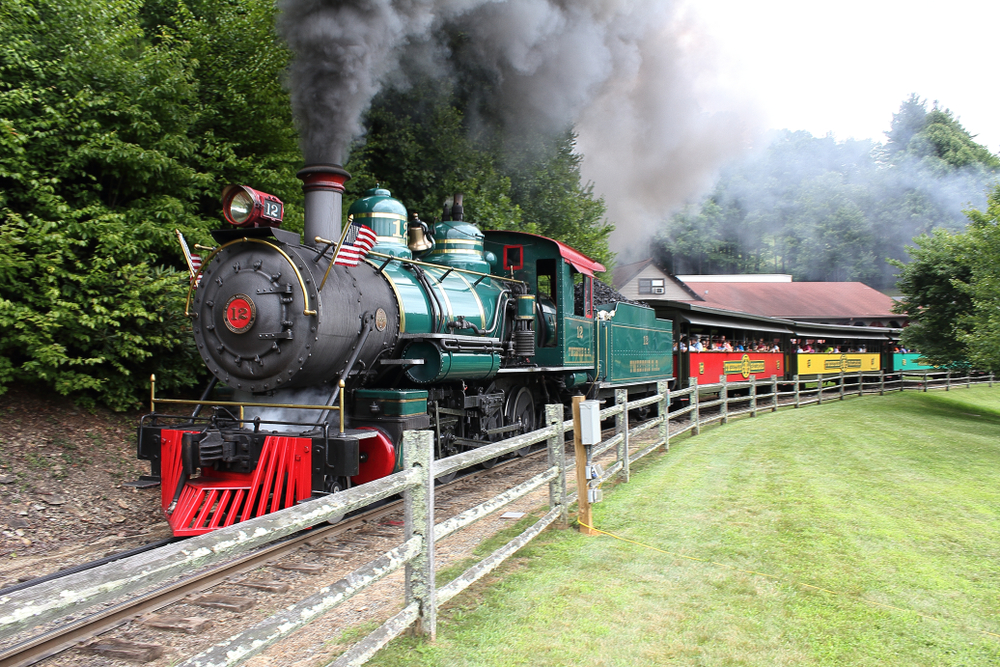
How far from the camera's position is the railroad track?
334 centimetres

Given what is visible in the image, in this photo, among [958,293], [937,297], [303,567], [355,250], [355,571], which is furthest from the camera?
[937,297]

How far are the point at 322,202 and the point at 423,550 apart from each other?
437cm

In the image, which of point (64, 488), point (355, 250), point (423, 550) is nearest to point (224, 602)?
point (423, 550)

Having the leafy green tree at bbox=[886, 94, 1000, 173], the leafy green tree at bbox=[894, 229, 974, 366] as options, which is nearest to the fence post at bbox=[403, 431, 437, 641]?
the leafy green tree at bbox=[894, 229, 974, 366]

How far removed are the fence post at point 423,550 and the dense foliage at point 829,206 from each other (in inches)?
2180

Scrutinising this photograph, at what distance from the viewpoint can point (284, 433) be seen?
5422mm

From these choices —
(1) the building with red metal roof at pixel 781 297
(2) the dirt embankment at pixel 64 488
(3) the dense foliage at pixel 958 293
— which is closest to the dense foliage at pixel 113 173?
(2) the dirt embankment at pixel 64 488

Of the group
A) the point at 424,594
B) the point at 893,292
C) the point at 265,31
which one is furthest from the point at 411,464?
the point at 893,292

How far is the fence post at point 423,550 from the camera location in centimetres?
323

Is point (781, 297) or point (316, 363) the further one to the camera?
point (781, 297)

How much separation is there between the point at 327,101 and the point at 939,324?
707 inches

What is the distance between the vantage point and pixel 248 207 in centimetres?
580

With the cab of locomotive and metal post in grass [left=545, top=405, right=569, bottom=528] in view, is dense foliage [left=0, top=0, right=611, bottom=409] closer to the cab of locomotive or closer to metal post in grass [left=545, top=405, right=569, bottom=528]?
the cab of locomotive

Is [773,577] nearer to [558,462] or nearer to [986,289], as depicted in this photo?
[558,462]
